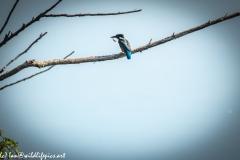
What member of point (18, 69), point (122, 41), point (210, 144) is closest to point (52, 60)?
point (18, 69)

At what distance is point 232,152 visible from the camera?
162000 mm

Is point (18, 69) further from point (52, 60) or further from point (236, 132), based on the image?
point (236, 132)

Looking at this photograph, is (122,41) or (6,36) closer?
(6,36)

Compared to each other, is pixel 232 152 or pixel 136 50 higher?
pixel 232 152

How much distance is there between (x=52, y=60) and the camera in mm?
1562

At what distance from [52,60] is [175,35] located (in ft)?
3.37

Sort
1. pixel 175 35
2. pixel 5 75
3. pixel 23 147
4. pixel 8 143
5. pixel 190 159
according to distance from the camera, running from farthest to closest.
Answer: pixel 23 147 → pixel 190 159 → pixel 8 143 → pixel 175 35 → pixel 5 75

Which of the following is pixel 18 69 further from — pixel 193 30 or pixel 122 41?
pixel 122 41

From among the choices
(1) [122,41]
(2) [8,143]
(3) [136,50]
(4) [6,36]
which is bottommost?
(2) [8,143]

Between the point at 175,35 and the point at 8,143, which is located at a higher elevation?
the point at 175,35

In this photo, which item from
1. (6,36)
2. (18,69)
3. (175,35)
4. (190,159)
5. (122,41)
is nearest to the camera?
(6,36)

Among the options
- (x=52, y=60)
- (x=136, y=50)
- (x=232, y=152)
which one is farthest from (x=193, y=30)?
(x=232, y=152)

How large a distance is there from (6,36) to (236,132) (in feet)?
746

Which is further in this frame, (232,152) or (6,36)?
(232,152)
